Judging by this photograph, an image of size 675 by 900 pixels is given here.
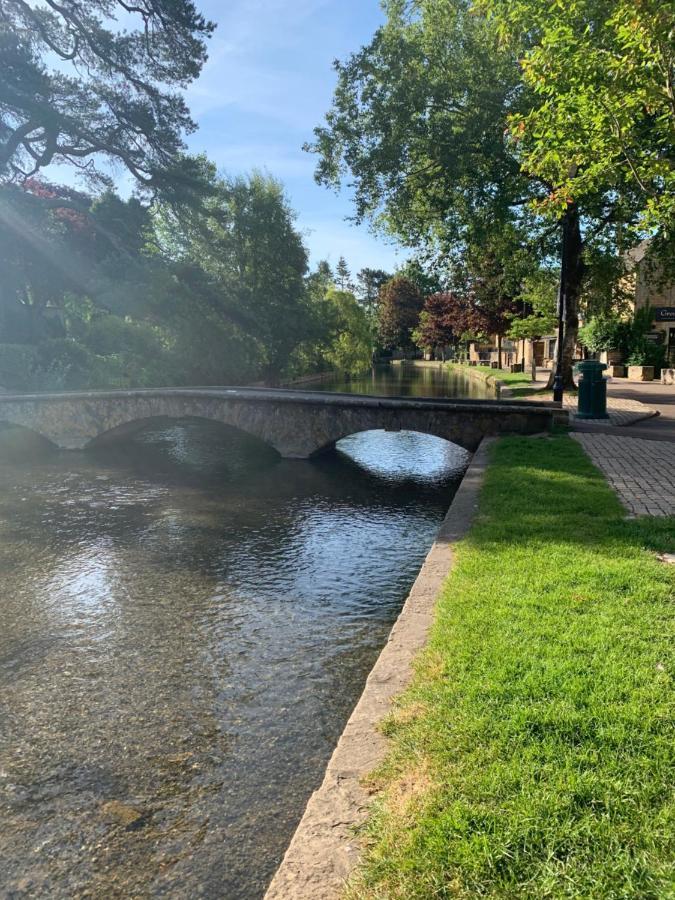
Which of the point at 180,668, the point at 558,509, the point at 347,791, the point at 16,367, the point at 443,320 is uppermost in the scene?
the point at 443,320

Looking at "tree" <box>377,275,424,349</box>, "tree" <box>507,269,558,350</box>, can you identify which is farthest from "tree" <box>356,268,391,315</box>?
"tree" <box>507,269,558,350</box>

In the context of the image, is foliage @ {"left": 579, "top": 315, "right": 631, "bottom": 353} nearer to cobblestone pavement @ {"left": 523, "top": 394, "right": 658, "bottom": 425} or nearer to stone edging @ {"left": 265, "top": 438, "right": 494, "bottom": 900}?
cobblestone pavement @ {"left": 523, "top": 394, "right": 658, "bottom": 425}

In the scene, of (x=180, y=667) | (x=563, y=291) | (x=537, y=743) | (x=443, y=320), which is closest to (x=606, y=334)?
(x=563, y=291)

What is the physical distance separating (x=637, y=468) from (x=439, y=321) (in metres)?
72.4

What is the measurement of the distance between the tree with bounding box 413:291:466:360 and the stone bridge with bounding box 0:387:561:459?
170 feet

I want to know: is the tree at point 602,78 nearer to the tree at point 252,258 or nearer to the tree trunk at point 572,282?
the tree trunk at point 572,282

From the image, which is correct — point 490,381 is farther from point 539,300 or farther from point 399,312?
point 399,312

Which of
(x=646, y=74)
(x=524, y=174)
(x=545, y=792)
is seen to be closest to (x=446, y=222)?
(x=524, y=174)

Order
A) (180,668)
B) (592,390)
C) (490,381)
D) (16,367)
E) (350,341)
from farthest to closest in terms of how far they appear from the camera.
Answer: (350,341) < (490,381) < (16,367) < (592,390) < (180,668)

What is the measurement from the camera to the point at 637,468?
1145 cm

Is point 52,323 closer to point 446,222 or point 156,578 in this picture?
point 446,222

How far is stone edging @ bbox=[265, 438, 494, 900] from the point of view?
9.52ft

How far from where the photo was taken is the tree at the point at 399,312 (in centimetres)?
10469

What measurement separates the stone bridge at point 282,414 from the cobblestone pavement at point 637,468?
2593 millimetres
